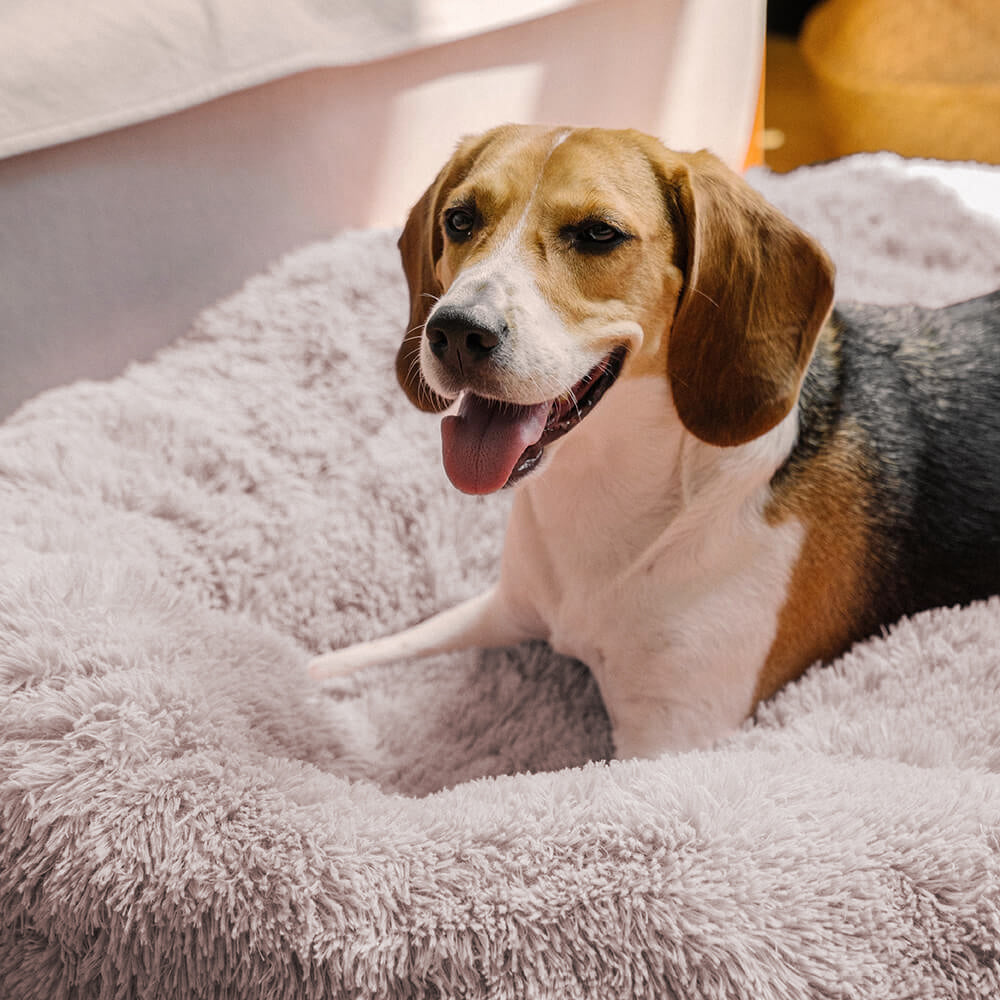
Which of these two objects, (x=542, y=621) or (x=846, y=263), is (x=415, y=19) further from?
(x=542, y=621)

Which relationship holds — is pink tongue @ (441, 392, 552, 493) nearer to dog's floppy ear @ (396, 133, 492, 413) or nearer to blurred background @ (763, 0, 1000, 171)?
dog's floppy ear @ (396, 133, 492, 413)

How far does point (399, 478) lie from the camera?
75.4 inches

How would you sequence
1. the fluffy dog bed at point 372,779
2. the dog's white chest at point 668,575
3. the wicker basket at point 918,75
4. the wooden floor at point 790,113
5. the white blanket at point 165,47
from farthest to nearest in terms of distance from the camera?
the wooden floor at point 790,113
the wicker basket at point 918,75
the white blanket at point 165,47
the dog's white chest at point 668,575
the fluffy dog bed at point 372,779

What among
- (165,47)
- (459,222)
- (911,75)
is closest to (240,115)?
(165,47)

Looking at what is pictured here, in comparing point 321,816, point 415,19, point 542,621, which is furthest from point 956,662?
point 415,19

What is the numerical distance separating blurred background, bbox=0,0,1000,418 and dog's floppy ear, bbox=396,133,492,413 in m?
0.60

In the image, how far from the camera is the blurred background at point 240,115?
5.78ft

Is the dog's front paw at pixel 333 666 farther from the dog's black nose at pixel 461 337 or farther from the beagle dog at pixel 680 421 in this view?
the dog's black nose at pixel 461 337

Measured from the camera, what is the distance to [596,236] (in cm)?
120

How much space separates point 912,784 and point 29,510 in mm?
1328

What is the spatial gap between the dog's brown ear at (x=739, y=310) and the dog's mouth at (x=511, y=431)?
0.38ft

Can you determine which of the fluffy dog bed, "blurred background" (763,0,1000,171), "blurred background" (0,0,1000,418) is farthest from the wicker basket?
the fluffy dog bed

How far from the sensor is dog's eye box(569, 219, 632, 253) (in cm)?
120

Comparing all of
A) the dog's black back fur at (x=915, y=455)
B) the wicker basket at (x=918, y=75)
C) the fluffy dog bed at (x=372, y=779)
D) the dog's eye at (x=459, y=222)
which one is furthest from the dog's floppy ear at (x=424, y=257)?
the wicker basket at (x=918, y=75)
